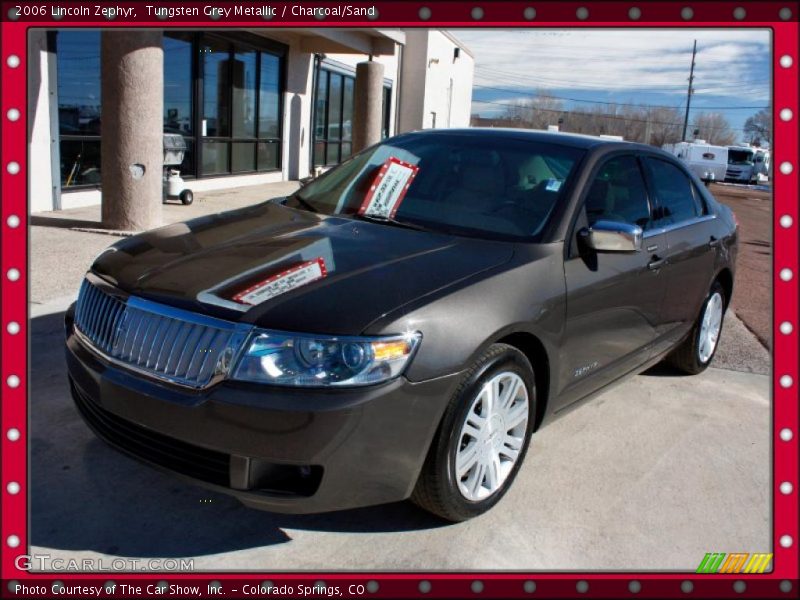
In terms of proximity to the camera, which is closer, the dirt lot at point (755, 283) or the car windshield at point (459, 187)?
the car windshield at point (459, 187)

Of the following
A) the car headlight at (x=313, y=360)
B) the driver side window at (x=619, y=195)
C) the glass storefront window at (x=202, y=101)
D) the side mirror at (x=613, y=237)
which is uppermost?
the glass storefront window at (x=202, y=101)

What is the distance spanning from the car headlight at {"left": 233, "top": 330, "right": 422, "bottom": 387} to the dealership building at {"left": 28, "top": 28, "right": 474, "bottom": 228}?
4.24 ft

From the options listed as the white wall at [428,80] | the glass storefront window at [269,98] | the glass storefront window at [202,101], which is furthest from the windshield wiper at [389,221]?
the white wall at [428,80]

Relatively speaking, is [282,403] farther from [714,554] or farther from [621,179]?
[621,179]

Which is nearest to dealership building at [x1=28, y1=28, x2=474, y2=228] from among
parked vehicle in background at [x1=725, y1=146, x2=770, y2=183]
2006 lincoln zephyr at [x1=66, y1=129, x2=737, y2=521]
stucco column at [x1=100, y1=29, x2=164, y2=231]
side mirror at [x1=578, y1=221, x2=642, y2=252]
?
stucco column at [x1=100, y1=29, x2=164, y2=231]

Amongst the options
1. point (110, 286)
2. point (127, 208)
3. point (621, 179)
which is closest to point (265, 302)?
point (110, 286)

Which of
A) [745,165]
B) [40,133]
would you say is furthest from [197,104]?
[745,165]

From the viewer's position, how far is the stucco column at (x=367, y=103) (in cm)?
1727

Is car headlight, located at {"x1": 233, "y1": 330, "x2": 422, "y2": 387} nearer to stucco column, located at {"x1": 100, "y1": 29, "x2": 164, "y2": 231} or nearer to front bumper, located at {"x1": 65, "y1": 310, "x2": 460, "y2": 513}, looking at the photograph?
front bumper, located at {"x1": 65, "y1": 310, "x2": 460, "y2": 513}

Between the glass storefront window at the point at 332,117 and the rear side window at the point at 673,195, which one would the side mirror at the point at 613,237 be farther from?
the glass storefront window at the point at 332,117

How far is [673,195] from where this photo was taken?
15.7 feet

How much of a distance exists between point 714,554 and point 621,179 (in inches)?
81.0

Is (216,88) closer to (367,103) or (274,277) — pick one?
(367,103)

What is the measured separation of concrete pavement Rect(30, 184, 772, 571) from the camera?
2.89m
